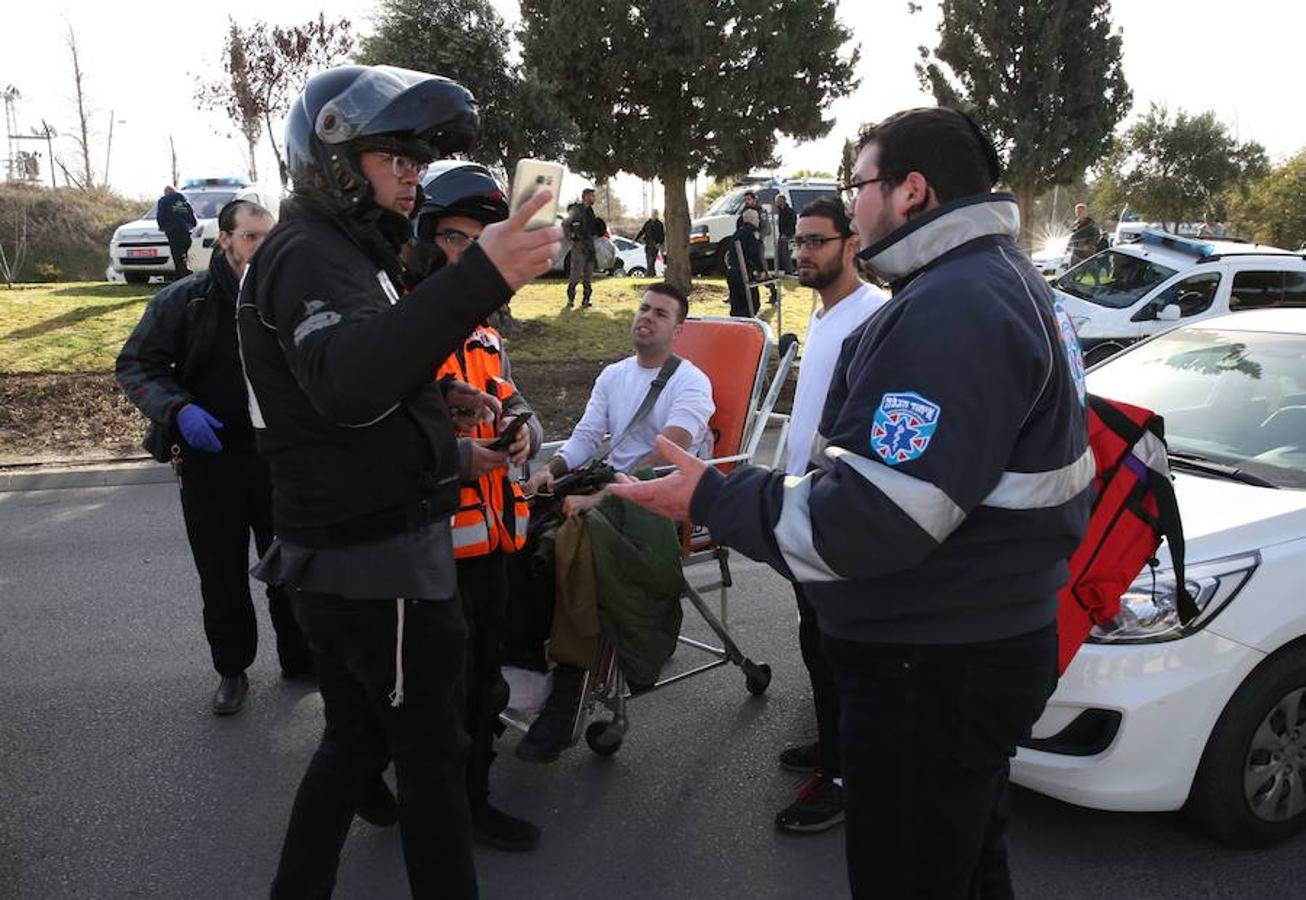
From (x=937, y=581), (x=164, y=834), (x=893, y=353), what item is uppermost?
(x=893, y=353)

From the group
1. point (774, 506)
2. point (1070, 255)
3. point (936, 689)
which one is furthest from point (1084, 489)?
point (1070, 255)

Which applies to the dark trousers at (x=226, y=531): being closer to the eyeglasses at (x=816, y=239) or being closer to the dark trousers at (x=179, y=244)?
the eyeglasses at (x=816, y=239)

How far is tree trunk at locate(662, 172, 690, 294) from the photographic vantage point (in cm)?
1398

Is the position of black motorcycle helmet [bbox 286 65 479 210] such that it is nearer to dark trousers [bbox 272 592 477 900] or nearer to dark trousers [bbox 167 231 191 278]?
dark trousers [bbox 272 592 477 900]

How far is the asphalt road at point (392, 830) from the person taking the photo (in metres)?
2.93

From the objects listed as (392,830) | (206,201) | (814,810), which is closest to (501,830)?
(392,830)

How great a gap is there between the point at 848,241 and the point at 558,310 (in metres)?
11.7

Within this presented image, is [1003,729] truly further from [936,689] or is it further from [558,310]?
[558,310]

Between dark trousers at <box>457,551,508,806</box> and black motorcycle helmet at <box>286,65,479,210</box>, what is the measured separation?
1.25m

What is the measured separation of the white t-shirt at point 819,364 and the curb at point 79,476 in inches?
250

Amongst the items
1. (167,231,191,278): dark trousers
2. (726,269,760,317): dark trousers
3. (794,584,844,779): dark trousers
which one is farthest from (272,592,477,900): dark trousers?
(167,231,191,278): dark trousers

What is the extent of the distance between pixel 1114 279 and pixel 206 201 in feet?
47.1

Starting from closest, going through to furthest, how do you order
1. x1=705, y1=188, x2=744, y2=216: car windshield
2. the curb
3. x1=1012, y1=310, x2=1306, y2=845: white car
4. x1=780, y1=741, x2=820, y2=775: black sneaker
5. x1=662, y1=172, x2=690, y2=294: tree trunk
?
x1=1012, y1=310, x2=1306, y2=845: white car, x1=780, y1=741, x2=820, y2=775: black sneaker, the curb, x1=662, y1=172, x2=690, y2=294: tree trunk, x1=705, y1=188, x2=744, y2=216: car windshield

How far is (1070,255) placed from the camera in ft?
57.0
